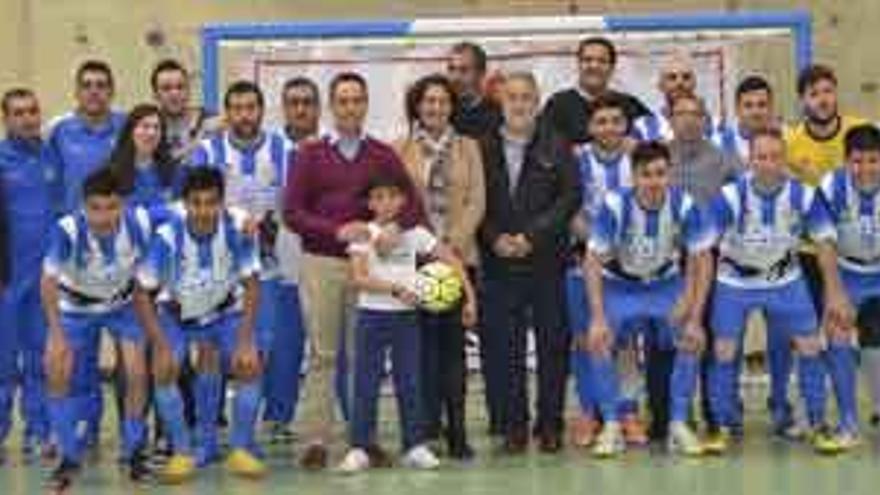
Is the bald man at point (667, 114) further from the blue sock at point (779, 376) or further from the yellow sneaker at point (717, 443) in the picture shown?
the yellow sneaker at point (717, 443)

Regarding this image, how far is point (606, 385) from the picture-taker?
25.7 feet

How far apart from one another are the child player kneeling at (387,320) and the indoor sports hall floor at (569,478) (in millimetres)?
255

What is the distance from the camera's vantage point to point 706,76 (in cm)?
983

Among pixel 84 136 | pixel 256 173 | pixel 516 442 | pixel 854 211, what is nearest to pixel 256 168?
pixel 256 173

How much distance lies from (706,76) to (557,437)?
9.31ft

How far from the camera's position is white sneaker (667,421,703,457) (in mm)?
7695

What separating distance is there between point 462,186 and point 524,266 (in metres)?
0.47

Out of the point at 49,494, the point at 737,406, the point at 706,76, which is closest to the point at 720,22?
the point at 706,76

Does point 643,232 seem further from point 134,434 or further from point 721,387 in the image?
point 134,434

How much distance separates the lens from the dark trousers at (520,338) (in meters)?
7.93

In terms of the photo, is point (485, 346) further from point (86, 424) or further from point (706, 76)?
point (706, 76)

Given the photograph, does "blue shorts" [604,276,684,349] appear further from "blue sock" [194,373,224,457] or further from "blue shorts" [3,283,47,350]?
"blue shorts" [3,283,47,350]

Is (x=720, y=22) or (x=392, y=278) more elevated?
(x=720, y=22)

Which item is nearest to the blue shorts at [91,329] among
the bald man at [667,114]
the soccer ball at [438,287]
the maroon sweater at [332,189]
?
the maroon sweater at [332,189]
